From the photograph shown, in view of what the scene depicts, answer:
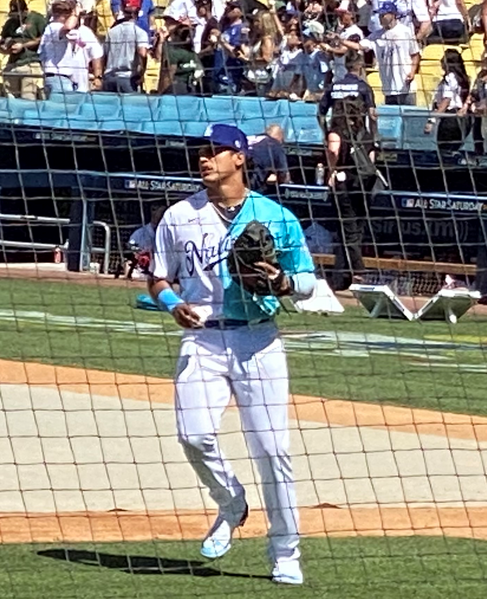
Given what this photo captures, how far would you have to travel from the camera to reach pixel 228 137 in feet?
23.0

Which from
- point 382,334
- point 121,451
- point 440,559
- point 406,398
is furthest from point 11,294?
point 440,559

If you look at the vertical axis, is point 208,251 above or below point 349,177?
above

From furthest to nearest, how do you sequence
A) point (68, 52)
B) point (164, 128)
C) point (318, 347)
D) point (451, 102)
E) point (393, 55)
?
point (164, 128) < point (318, 347) < point (451, 102) < point (393, 55) < point (68, 52)

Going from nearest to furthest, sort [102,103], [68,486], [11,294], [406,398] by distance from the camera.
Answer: [68,486], [406,398], [102,103], [11,294]

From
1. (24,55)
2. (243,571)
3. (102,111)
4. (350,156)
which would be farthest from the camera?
(102,111)

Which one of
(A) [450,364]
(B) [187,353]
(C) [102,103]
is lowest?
(A) [450,364]

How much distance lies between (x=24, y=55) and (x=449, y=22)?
3.59 m

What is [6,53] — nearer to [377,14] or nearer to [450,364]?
[377,14]

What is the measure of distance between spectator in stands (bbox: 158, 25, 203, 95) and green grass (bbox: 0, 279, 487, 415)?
2.29 metres

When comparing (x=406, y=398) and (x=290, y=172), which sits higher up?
(x=290, y=172)

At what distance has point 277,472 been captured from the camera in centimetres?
680

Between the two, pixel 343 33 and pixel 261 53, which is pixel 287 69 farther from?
pixel 343 33

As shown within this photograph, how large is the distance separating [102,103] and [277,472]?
31.3ft

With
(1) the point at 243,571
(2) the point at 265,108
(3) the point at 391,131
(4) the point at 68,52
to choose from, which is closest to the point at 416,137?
(3) the point at 391,131
